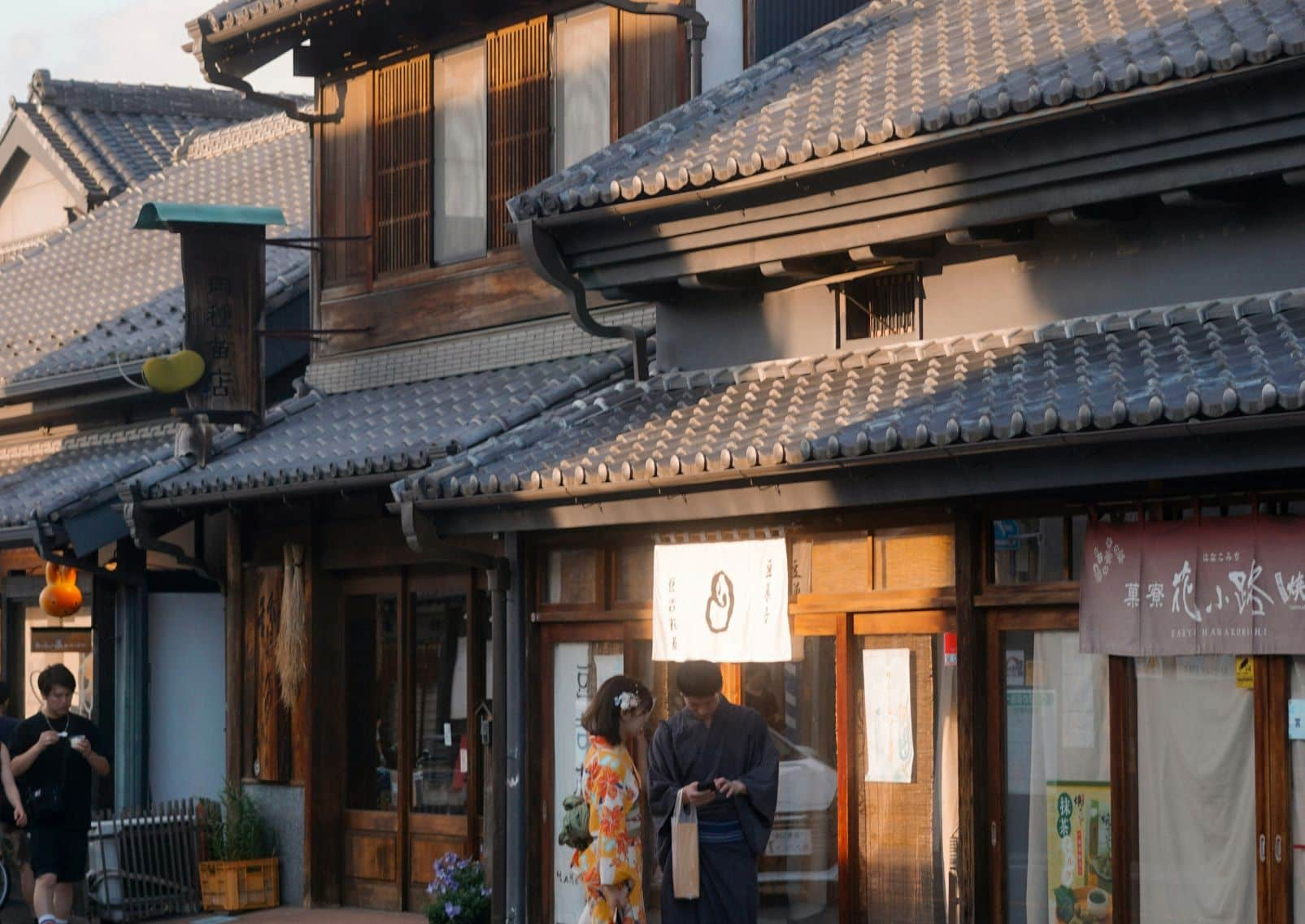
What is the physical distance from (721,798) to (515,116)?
7.68 meters

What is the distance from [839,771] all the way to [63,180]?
18.0m

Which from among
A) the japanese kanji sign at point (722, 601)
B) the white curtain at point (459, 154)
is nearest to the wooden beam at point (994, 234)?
the japanese kanji sign at point (722, 601)

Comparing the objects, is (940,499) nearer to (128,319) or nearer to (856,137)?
(856,137)

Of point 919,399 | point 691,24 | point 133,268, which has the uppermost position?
point 691,24

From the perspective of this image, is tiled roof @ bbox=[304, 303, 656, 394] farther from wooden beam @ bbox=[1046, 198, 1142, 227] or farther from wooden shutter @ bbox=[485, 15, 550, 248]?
wooden beam @ bbox=[1046, 198, 1142, 227]

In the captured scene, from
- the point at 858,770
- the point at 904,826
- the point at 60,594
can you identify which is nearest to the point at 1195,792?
the point at 904,826

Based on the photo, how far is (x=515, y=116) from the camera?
1661 centimetres

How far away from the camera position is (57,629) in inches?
787

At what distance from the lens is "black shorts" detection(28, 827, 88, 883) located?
1449 cm

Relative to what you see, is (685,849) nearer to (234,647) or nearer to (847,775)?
(847,775)

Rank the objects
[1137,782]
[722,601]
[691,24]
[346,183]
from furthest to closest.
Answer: [346,183]
[691,24]
[722,601]
[1137,782]

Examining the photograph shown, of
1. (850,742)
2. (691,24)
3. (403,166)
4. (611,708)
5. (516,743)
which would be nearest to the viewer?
(611,708)

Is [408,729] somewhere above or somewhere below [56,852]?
above

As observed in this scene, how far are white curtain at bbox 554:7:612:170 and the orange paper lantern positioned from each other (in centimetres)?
618
